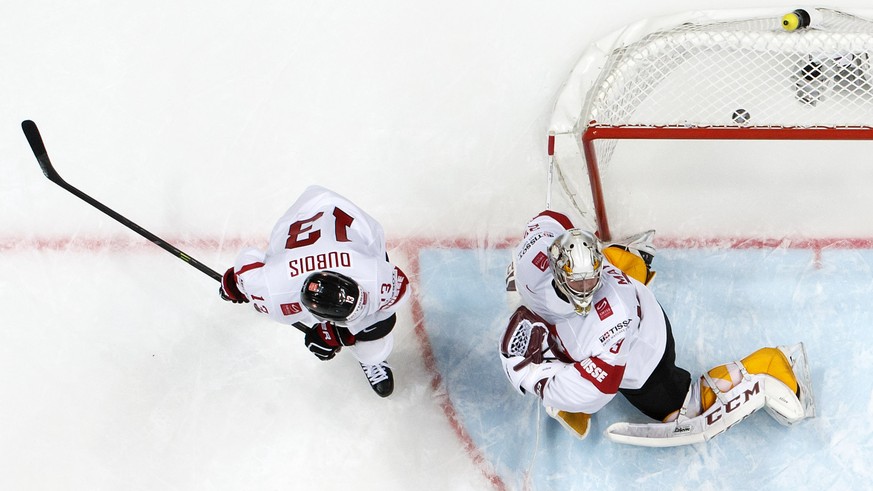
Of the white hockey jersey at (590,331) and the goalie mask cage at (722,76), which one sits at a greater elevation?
the goalie mask cage at (722,76)

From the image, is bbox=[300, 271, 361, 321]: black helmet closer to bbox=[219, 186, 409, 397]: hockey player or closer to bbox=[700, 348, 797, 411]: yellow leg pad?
bbox=[219, 186, 409, 397]: hockey player

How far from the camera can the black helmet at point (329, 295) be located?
7.22 feet

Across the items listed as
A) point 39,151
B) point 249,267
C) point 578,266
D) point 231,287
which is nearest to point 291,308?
point 249,267

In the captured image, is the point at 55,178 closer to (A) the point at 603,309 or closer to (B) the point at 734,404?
(A) the point at 603,309

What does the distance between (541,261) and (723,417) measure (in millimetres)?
1007

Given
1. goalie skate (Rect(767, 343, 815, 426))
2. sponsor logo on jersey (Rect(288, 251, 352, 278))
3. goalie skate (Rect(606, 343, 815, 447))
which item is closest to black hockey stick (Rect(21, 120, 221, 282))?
sponsor logo on jersey (Rect(288, 251, 352, 278))

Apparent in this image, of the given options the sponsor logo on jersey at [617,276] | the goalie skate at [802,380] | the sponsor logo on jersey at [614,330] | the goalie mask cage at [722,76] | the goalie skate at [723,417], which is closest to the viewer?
the sponsor logo on jersey at [614,330]

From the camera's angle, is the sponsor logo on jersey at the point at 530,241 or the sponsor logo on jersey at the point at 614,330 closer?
the sponsor logo on jersey at the point at 614,330

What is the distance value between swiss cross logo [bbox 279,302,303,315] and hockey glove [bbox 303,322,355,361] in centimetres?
21

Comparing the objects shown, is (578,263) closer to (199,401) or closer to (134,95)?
(199,401)

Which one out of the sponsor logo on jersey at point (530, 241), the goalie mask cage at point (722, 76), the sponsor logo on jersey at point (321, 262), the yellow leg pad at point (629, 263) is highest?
the goalie mask cage at point (722, 76)

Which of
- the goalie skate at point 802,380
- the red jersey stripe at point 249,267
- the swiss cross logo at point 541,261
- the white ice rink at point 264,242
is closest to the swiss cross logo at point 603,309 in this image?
the swiss cross logo at point 541,261

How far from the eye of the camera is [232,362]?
10.8ft

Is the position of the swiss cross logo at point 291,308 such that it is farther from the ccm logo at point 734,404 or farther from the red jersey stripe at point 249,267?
the ccm logo at point 734,404
